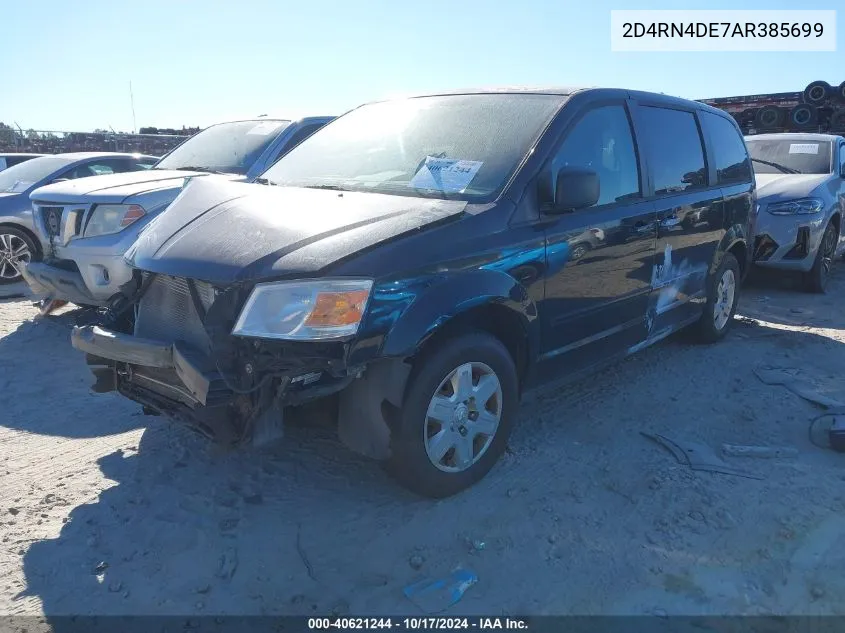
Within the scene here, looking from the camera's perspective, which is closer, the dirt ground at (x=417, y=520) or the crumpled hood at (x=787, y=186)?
the dirt ground at (x=417, y=520)

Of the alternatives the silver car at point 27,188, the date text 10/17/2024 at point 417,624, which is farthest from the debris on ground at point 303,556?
the silver car at point 27,188

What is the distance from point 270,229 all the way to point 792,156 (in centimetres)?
781

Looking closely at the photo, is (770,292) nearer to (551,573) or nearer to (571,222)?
(571,222)

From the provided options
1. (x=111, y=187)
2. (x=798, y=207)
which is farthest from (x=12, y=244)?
(x=798, y=207)

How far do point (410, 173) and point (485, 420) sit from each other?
4.27 feet

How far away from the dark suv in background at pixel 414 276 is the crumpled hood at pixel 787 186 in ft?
12.3

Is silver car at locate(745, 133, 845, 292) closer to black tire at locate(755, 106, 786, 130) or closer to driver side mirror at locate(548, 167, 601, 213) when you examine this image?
driver side mirror at locate(548, 167, 601, 213)

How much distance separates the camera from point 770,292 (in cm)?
791

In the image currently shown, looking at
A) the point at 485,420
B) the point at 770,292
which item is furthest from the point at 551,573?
the point at 770,292

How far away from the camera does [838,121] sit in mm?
15391

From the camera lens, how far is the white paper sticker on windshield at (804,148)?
8.44m

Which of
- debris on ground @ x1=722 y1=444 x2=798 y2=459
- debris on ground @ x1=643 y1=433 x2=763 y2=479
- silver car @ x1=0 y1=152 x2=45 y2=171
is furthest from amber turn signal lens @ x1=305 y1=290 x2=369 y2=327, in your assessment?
silver car @ x1=0 y1=152 x2=45 y2=171

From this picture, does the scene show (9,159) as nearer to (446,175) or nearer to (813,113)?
(446,175)

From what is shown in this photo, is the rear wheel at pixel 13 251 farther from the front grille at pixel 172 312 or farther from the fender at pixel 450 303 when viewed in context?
the fender at pixel 450 303
